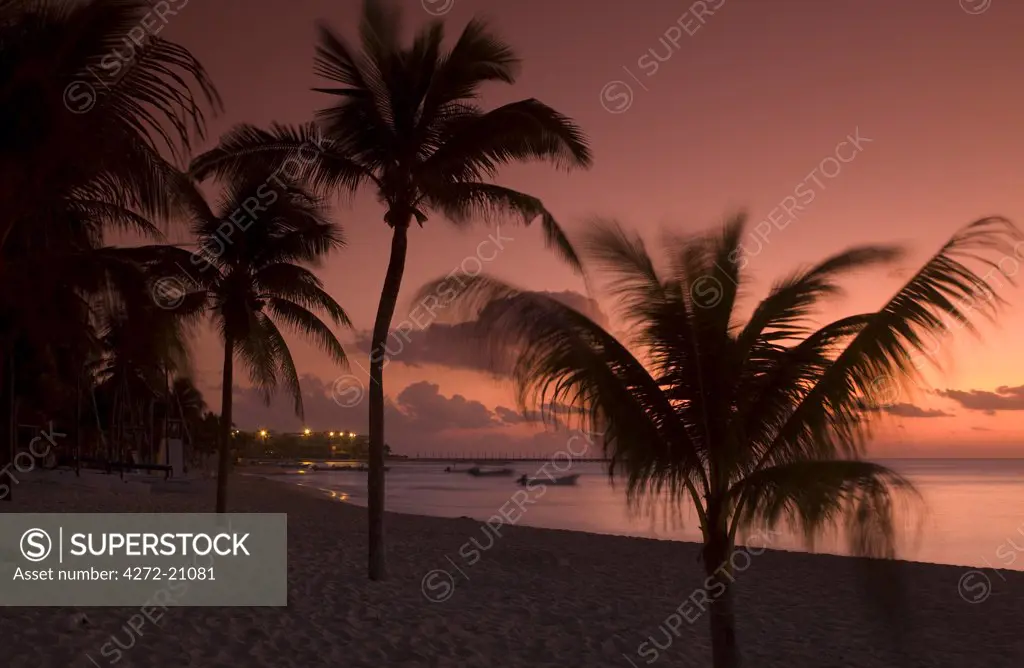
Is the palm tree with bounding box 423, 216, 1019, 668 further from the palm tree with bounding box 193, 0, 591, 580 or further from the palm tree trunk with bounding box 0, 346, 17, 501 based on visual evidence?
the palm tree trunk with bounding box 0, 346, 17, 501

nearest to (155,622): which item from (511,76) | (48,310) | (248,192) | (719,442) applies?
(48,310)

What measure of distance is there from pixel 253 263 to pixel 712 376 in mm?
11094

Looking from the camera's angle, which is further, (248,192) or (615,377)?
(248,192)

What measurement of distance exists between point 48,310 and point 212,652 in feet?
14.9

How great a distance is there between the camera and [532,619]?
10.1 m

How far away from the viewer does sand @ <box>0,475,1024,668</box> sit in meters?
7.31

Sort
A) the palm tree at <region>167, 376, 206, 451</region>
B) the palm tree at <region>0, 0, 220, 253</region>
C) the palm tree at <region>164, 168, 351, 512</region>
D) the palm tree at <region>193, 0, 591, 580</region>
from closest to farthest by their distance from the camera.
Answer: the palm tree at <region>0, 0, 220, 253</region>, the palm tree at <region>193, 0, 591, 580</region>, the palm tree at <region>164, 168, 351, 512</region>, the palm tree at <region>167, 376, 206, 451</region>

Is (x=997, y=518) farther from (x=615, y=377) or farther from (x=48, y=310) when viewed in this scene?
(x=48, y=310)

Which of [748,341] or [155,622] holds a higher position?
[748,341]

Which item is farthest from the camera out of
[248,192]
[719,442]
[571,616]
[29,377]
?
[29,377]

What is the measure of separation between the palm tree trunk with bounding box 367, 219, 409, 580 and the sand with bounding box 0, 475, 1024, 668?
660mm

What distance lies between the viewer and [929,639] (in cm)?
1059

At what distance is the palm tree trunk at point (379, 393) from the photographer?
1100 cm

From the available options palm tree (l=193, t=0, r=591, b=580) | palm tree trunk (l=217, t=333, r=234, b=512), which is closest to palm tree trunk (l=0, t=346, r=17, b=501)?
palm tree trunk (l=217, t=333, r=234, b=512)
